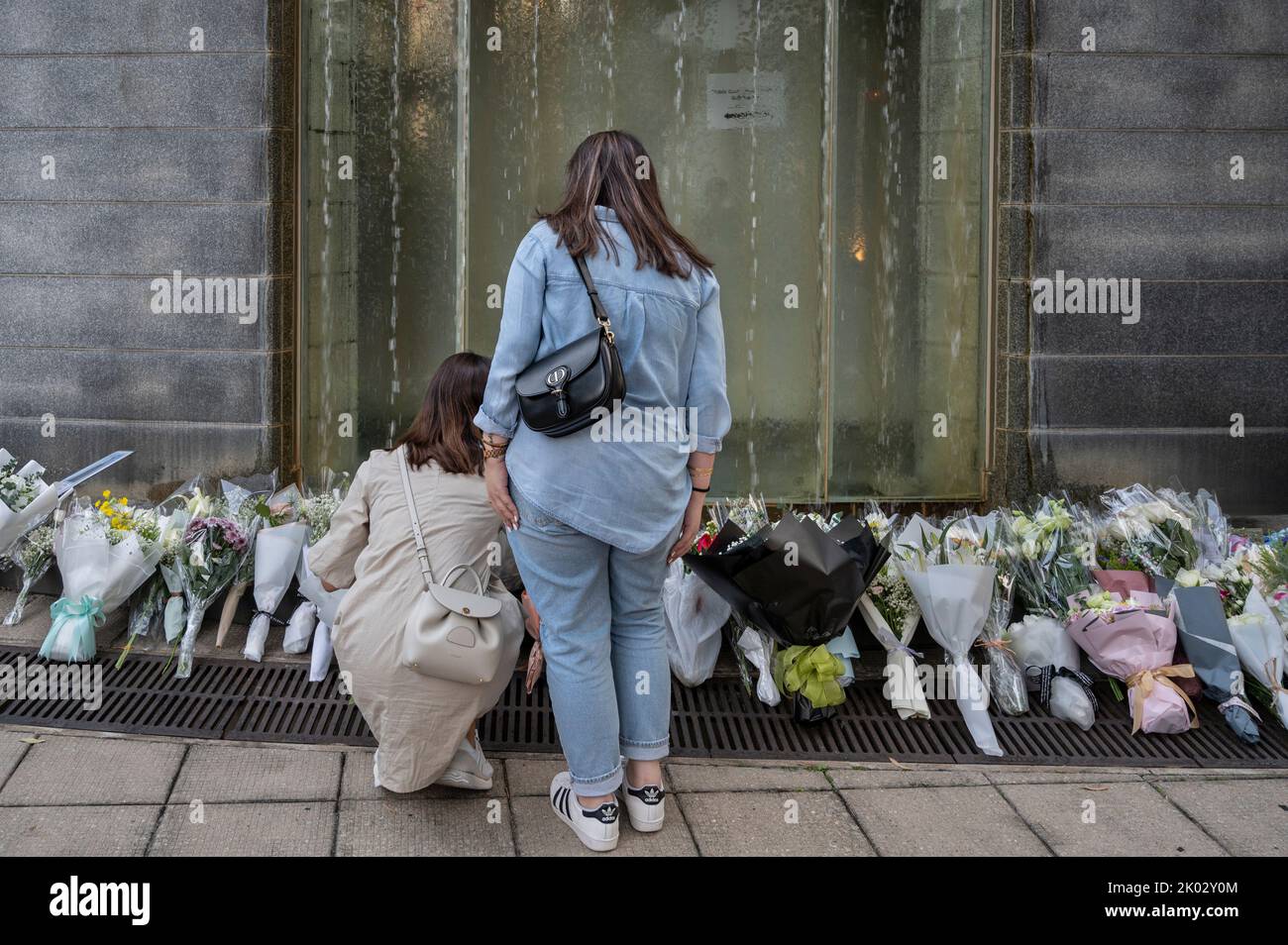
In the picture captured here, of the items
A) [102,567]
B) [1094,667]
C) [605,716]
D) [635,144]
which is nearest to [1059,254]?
[1094,667]

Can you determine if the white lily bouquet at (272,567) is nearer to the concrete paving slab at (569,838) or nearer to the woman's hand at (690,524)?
the concrete paving slab at (569,838)

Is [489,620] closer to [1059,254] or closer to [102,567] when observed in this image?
[102,567]

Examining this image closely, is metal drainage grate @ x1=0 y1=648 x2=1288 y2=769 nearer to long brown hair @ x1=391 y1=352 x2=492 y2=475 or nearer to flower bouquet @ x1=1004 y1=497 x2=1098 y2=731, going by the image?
flower bouquet @ x1=1004 y1=497 x2=1098 y2=731

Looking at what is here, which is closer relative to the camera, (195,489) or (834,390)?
(195,489)

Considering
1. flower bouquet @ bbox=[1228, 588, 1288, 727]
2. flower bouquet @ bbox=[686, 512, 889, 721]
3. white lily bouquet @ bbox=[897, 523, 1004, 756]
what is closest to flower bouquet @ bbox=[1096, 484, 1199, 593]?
flower bouquet @ bbox=[1228, 588, 1288, 727]

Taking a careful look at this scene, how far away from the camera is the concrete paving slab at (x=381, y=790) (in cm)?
414

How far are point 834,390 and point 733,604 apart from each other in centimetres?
283

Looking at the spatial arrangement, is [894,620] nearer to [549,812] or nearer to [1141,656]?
[1141,656]

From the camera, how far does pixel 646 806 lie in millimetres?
3896

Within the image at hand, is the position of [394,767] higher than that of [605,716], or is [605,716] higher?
[605,716]

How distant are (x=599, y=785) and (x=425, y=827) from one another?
63cm

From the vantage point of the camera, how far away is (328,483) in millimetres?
6785

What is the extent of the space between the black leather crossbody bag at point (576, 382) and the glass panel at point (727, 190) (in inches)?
152

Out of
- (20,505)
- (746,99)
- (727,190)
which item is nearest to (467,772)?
(20,505)
